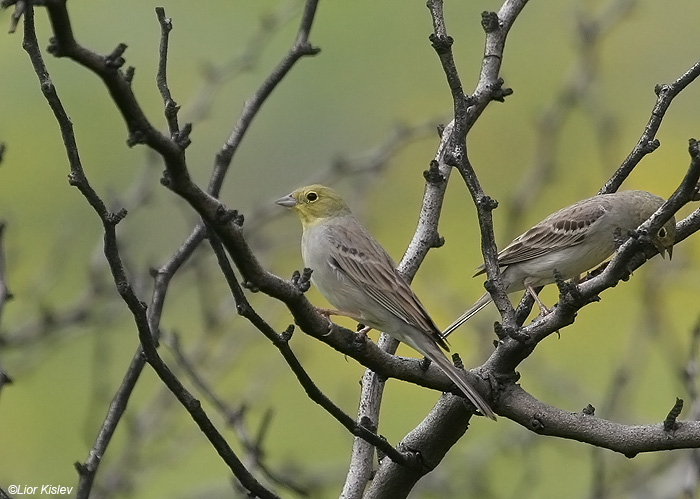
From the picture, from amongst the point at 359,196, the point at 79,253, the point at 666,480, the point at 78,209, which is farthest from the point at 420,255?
the point at 79,253

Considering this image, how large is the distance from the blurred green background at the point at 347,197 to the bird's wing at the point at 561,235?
38 centimetres

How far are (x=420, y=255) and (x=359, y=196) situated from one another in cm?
172

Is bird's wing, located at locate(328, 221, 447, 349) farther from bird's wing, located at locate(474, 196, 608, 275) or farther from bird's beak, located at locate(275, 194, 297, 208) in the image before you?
bird's wing, located at locate(474, 196, 608, 275)

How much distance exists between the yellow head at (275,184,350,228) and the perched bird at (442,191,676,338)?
54.7 inches

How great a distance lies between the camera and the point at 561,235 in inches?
271

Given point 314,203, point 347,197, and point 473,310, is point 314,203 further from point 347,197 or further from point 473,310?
point 347,197

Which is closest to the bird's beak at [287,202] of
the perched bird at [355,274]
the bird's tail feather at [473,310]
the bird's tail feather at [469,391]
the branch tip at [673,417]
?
the perched bird at [355,274]

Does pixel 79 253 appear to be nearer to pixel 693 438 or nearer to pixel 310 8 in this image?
pixel 310 8

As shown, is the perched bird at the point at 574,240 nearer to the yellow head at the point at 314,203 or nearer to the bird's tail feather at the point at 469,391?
the yellow head at the point at 314,203

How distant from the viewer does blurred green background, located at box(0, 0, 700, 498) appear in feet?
21.9

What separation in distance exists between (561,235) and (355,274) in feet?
7.71

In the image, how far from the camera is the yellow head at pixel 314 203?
18.9 ft

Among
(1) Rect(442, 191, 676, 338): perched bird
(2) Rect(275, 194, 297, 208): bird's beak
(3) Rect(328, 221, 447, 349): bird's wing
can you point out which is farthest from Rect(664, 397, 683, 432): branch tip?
(1) Rect(442, 191, 676, 338): perched bird

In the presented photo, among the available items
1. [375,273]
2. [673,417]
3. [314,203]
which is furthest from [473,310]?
[673,417]
